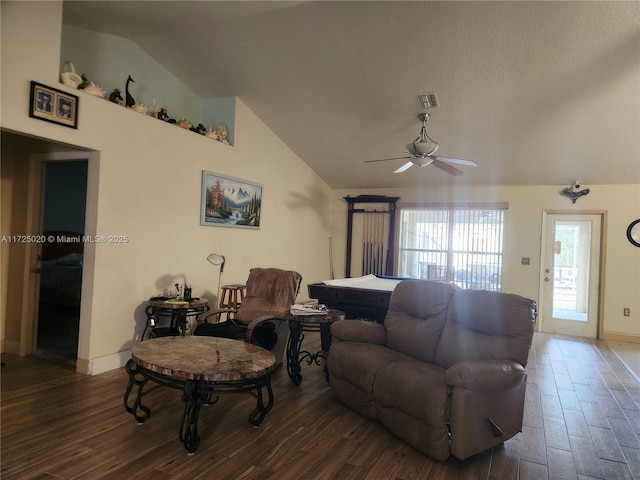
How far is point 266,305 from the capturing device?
414 cm

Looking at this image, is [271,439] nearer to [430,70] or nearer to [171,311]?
[171,311]

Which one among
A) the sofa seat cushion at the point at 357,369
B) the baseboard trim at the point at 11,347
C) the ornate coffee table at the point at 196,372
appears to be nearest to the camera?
the ornate coffee table at the point at 196,372

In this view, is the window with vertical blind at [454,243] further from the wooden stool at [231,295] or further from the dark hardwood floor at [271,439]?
the wooden stool at [231,295]

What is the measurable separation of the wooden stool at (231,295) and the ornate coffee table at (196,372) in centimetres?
199

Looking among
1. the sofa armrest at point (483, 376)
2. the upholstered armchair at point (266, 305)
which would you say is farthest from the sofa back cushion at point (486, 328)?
the upholstered armchair at point (266, 305)

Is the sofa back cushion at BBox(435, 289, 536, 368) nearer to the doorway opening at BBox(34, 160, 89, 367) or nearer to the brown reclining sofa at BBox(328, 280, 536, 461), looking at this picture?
the brown reclining sofa at BBox(328, 280, 536, 461)

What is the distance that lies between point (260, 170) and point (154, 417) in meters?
3.78

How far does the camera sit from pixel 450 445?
2.37 meters

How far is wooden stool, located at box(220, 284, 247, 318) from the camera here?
4902 mm

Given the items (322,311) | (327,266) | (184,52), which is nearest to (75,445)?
(322,311)

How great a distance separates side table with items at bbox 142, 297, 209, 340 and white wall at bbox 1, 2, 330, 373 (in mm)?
159

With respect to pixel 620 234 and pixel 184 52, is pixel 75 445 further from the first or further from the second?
pixel 620 234

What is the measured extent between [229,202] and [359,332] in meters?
2.73

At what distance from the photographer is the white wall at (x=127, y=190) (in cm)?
306
